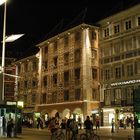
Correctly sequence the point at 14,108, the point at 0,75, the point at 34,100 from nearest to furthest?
the point at 0,75 < the point at 14,108 < the point at 34,100

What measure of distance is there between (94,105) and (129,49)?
34.6 ft

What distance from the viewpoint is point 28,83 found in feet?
234

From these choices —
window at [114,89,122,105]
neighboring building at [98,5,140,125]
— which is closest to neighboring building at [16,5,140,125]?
neighboring building at [98,5,140,125]

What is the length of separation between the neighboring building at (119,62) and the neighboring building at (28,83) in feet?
62.5

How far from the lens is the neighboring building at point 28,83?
225 feet

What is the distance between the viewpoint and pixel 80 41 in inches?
2159

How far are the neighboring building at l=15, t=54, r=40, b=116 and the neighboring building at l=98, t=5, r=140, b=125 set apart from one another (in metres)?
19.1

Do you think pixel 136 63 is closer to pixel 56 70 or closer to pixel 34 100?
pixel 56 70

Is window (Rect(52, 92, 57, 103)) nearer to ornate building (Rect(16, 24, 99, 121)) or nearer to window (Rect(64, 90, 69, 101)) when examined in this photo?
ornate building (Rect(16, 24, 99, 121))

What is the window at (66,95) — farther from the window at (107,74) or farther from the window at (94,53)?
the window at (107,74)

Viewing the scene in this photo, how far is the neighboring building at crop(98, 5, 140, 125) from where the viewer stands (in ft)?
155

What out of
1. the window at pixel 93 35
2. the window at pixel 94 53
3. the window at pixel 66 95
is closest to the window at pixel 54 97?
the window at pixel 66 95

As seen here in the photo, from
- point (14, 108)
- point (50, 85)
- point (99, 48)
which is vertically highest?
point (99, 48)

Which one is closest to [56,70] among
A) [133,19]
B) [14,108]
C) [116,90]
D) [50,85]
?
[50,85]
